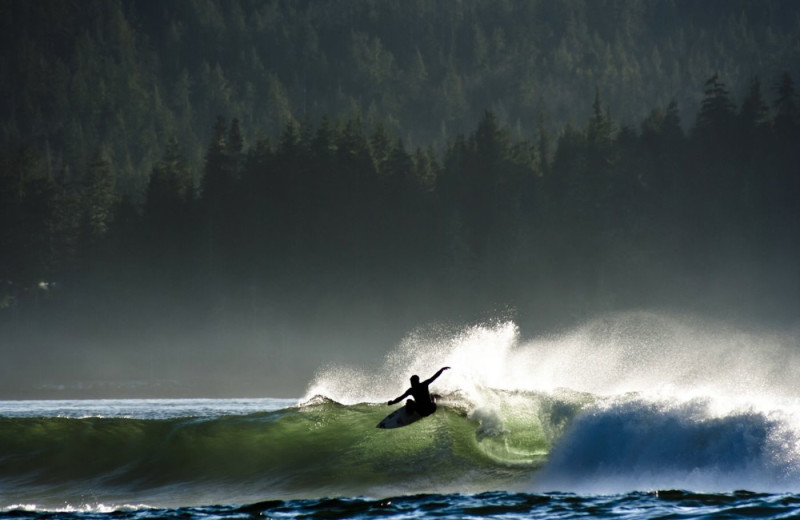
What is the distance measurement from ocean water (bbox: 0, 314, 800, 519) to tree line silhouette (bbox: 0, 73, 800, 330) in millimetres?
65577

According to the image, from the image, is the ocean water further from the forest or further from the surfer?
the forest

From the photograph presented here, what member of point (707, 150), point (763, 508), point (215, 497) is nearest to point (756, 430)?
point (763, 508)

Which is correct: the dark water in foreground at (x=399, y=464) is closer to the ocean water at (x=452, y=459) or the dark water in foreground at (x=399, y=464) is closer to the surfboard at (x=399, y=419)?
the ocean water at (x=452, y=459)

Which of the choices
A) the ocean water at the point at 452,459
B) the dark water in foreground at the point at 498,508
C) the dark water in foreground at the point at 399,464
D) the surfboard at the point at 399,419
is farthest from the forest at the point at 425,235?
the dark water in foreground at the point at 498,508

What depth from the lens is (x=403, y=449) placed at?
20.9 metres

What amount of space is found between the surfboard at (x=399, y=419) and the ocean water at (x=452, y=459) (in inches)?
5.2

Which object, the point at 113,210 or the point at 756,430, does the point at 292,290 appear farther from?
the point at 756,430

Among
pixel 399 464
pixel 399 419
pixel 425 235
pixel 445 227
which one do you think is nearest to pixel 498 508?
pixel 399 464

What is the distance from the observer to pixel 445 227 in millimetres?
95312

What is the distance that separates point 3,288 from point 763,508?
92912 mm

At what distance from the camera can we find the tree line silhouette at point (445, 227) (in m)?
92.0

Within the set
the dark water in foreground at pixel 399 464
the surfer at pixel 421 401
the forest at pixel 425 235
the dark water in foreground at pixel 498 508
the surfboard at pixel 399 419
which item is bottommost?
the dark water in foreground at pixel 498 508

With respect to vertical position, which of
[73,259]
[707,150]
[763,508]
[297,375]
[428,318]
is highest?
[707,150]

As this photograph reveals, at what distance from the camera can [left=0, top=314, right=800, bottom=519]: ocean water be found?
55.9 feet
